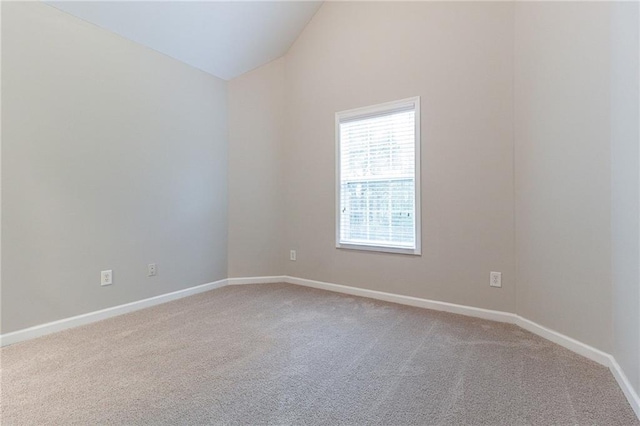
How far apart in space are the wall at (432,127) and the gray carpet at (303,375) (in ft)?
1.75

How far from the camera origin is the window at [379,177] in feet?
9.80

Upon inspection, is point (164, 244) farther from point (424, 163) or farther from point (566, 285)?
point (566, 285)

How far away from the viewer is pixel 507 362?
6.05 feet

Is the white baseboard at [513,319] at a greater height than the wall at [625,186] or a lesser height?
lesser

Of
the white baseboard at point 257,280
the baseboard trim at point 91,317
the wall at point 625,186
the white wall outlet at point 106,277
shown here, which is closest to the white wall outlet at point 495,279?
the wall at point 625,186

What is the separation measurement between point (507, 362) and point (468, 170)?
5.06 feet

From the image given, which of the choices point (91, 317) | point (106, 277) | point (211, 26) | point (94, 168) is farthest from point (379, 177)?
point (91, 317)

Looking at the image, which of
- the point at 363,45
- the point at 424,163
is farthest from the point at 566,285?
the point at 363,45

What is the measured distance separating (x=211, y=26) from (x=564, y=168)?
328cm

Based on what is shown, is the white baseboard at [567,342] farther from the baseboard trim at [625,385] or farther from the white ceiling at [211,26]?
the white ceiling at [211,26]

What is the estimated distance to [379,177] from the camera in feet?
10.5

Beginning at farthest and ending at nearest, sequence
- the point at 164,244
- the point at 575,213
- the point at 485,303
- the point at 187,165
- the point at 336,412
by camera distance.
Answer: the point at 187,165, the point at 164,244, the point at 485,303, the point at 575,213, the point at 336,412

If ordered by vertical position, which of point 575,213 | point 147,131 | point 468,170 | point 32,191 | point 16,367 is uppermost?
point 147,131

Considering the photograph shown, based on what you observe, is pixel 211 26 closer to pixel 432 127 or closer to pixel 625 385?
pixel 432 127
